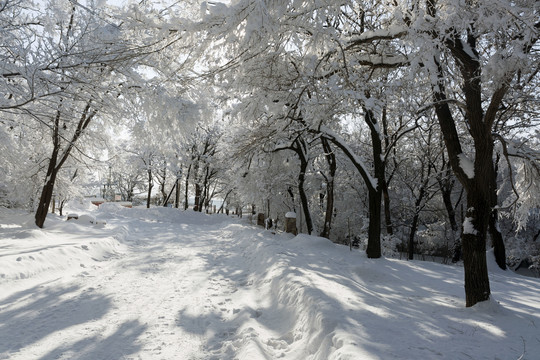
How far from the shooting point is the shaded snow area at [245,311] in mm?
3832

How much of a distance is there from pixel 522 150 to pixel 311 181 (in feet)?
55.3

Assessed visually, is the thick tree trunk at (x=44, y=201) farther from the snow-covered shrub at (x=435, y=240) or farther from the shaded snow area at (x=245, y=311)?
the snow-covered shrub at (x=435, y=240)

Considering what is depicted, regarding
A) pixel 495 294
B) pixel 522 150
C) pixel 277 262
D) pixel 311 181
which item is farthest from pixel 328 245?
pixel 311 181

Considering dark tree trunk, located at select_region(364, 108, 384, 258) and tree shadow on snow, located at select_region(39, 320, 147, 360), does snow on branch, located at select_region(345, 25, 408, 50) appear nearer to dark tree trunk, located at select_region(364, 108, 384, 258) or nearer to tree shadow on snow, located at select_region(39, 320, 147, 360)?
dark tree trunk, located at select_region(364, 108, 384, 258)

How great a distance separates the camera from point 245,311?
551 centimetres

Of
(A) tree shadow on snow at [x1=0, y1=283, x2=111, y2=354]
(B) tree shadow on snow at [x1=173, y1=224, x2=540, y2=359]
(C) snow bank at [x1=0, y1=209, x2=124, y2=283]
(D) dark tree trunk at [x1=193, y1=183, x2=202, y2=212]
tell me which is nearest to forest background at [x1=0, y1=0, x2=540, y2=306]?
(B) tree shadow on snow at [x1=173, y1=224, x2=540, y2=359]

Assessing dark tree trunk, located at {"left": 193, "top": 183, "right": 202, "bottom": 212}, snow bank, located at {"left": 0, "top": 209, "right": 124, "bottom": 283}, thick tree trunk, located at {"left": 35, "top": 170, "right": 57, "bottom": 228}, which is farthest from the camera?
dark tree trunk, located at {"left": 193, "top": 183, "right": 202, "bottom": 212}

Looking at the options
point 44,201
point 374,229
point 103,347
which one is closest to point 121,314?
point 103,347

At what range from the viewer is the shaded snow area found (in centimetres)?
383

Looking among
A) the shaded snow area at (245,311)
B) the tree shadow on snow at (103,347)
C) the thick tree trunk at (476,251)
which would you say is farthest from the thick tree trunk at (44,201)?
the thick tree trunk at (476,251)

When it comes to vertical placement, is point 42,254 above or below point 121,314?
above

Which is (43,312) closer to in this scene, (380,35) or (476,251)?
(476,251)

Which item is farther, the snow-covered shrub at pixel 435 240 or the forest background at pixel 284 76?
the snow-covered shrub at pixel 435 240

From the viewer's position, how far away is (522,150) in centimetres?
747
